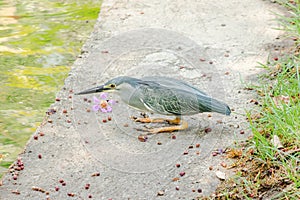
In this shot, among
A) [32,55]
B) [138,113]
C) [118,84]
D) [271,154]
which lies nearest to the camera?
[271,154]

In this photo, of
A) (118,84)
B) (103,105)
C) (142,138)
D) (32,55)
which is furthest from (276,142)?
(32,55)

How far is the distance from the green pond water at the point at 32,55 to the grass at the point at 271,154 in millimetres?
1812

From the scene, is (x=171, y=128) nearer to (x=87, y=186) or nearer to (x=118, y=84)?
(x=118, y=84)

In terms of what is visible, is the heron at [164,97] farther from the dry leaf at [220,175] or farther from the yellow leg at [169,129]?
the dry leaf at [220,175]

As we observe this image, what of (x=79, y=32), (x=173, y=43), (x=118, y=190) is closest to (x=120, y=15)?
(x=79, y=32)

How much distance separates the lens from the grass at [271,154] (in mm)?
3889

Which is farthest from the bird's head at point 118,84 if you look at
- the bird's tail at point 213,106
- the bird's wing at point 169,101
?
the bird's tail at point 213,106

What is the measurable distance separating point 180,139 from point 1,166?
141 centimetres

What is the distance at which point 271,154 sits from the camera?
4.11m

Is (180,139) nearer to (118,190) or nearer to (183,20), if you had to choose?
(118,190)

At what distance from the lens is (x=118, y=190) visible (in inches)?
163

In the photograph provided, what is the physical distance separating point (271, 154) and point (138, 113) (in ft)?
4.80

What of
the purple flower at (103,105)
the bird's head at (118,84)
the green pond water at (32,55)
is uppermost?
the bird's head at (118,84)

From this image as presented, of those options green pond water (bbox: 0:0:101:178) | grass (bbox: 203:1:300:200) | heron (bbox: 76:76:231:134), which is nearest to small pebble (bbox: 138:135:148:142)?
heron (bbox: 76:76:231:134)
